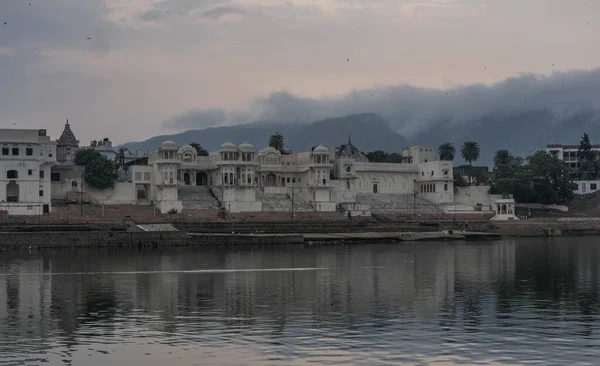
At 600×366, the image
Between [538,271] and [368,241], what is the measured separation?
2779 centimetres

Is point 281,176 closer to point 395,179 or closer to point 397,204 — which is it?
point 397,204

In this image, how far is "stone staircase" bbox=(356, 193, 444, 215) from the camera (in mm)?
94500

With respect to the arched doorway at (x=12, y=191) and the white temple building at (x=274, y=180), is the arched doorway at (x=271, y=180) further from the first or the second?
the arched doorway at (x=12, y=191)

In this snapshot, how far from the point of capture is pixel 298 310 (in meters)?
32.5

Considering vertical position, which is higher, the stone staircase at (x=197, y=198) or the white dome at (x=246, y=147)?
the white dome at (x=246, y=147)

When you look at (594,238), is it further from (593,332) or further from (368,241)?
(593,332)

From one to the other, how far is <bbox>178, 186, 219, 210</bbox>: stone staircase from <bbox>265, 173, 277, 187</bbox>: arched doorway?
828cm

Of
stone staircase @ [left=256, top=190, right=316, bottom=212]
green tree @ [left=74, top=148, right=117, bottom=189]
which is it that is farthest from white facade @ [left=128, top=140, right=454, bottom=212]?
green tree @ [left=74, top=148, right=117, bottom=189]

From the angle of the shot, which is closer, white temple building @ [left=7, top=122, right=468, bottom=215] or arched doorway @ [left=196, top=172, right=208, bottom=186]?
white temple building @ [left=7, top=122, right=468, bottom=215]

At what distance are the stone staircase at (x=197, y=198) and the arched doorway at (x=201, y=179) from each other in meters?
2.79

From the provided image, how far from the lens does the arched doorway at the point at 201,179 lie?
3784 inches

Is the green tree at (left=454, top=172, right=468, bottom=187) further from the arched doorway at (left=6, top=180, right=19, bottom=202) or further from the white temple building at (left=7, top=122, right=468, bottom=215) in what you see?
the arched doorway at (left=6, top=180, right=19, bottom=202)

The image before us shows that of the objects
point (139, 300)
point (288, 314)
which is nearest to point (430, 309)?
point (288, 314)

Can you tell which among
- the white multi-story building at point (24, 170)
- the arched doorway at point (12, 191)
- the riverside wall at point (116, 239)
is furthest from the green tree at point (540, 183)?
the arched doorway at point (12, 191)
